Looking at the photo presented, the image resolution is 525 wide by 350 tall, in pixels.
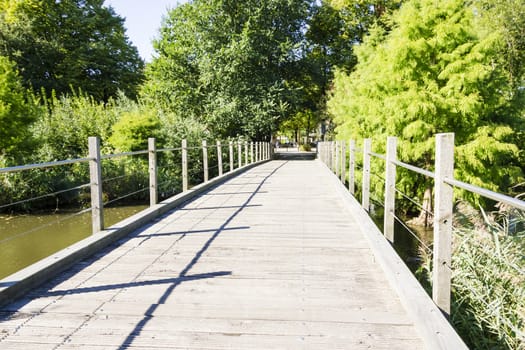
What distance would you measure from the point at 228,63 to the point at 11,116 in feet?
46.7

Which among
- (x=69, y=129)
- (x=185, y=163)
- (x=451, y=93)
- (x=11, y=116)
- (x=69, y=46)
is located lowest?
(x=185, y=163)

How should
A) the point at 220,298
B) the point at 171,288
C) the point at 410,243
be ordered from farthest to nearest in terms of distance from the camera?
the point at 410,243, the point at 171,288, the point at 220,298

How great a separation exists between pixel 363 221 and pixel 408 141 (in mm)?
9477

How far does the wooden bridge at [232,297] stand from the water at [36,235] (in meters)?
4.58

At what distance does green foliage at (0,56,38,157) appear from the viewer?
1407 cm

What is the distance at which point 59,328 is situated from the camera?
2557mm

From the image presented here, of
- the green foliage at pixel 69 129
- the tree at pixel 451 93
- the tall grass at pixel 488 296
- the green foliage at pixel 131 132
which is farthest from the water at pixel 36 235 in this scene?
the tree at pixel 451 93

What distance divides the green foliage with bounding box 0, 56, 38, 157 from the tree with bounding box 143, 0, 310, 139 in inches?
483

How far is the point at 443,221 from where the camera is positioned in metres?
2.60

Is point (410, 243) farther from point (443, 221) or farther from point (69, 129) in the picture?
point (69, 129)

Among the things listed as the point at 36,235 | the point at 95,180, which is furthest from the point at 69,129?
the point at 95,180

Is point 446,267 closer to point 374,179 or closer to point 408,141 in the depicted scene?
point 408,141

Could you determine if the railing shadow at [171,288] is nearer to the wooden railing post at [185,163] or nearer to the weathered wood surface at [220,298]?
the weathered wood surface at [220,298]

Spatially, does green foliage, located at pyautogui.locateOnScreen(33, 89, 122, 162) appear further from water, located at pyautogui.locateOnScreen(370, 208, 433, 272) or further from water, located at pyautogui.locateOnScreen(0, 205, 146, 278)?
water, located at pyautogui.locateOnScreen(370, 208, 433, 272)
